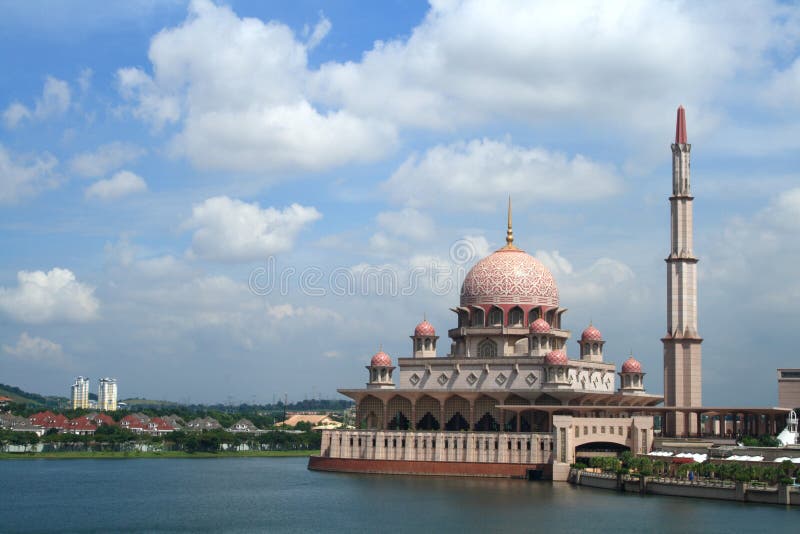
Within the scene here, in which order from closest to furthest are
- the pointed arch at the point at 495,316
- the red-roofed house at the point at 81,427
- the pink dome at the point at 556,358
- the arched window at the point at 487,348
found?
the pink dome at the point at 556,358 → the arched window at the point at 487,348 → the pointed arch at the point at 495,316 → the red-roofed house at the point at 81,427

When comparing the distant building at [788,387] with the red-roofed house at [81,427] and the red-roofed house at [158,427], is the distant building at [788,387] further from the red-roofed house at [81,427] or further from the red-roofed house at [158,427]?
the red-roofed house at [158,427]

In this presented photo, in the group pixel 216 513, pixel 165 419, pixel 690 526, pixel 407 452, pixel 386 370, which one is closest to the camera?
pixel 690 526

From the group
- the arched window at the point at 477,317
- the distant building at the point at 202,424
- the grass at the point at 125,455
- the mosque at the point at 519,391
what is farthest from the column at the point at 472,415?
the distant building at the point at 202,424

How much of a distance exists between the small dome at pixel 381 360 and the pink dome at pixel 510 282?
7178mm

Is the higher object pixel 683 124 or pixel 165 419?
pixel 683 124

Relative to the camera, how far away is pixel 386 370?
260ft

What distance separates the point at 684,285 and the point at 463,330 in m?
15.1

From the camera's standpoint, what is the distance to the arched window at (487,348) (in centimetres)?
7962

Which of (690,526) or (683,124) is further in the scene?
(683,124)

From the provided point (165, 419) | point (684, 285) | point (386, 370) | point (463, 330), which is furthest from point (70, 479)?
point (165, 419)

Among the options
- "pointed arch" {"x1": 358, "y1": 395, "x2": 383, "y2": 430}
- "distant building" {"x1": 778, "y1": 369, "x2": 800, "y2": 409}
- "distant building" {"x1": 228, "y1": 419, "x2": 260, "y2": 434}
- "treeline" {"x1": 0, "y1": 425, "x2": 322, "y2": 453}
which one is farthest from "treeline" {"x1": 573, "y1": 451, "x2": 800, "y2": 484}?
"distant building" {"x1": 228, "y1": 419, "x2": 260, "y2": 434}

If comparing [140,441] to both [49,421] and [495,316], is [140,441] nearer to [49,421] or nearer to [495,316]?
[49,421]

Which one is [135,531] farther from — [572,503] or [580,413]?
[580,413]

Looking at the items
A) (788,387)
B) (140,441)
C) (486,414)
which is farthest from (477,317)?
(140,441)
